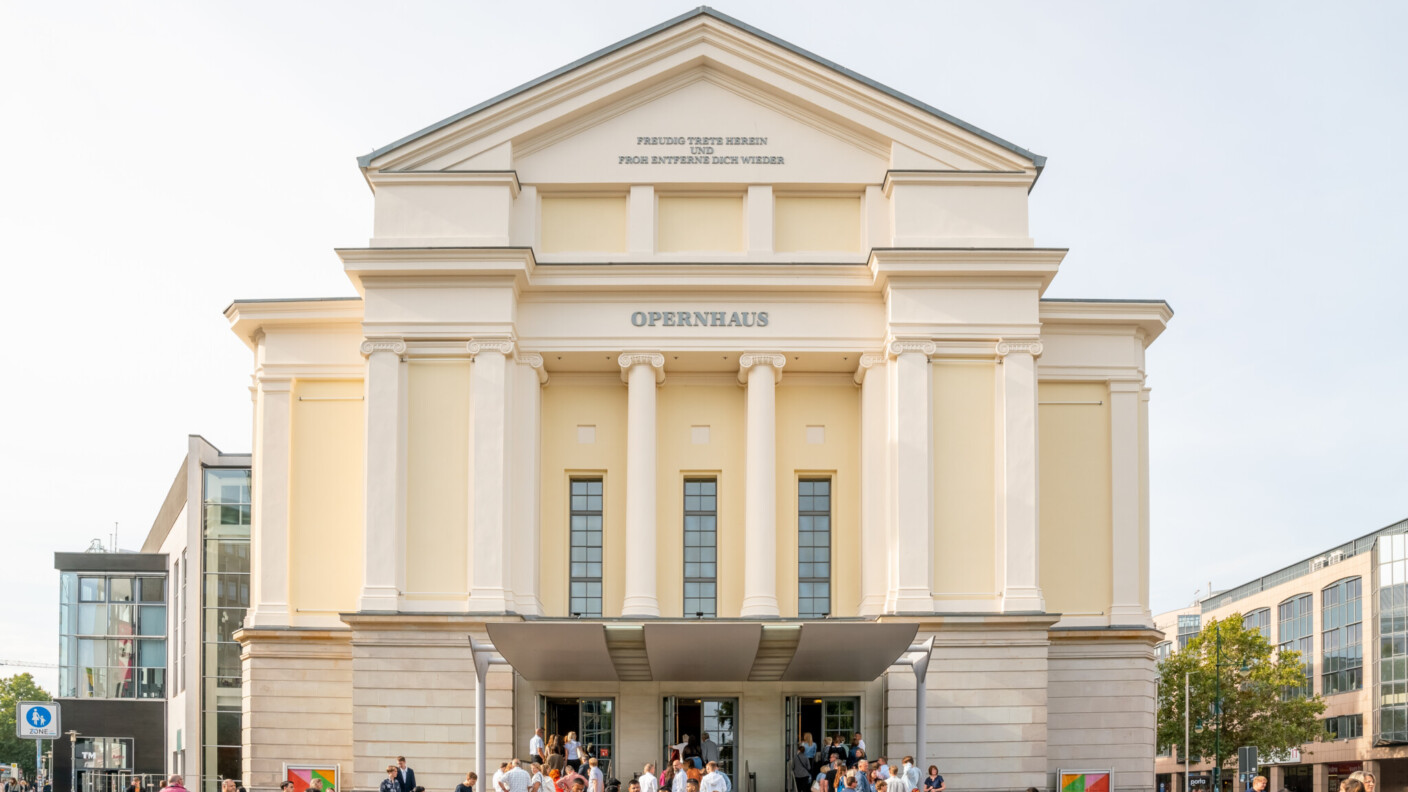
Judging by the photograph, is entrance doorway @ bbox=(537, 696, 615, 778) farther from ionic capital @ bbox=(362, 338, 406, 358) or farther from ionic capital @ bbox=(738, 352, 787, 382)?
ionic capital @ bbox=(362, 338, 406, 358)

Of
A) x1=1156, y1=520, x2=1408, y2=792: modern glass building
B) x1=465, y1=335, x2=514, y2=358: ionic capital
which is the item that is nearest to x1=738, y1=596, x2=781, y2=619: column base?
x1=465, y1=335, x2=514, y2=358: ionic capital

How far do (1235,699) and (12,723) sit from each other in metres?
103

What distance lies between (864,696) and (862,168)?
12800mm

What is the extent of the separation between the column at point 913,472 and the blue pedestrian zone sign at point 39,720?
17899 mm

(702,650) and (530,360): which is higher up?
(530,360)

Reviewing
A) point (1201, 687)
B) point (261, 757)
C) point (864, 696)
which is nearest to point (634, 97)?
point (864, 696)

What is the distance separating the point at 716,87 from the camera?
3816cm

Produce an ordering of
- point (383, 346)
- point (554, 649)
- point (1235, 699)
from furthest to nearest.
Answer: point (1235, 699) → point (383, 346) → point (554, 649)

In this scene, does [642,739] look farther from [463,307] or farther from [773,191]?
[773,191]

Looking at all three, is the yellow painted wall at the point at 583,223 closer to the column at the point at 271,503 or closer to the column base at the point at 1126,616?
the column at the point at 271,503

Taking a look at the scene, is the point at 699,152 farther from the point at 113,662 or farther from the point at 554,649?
the point at 113,662

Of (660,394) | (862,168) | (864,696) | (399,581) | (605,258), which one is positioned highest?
(862,168)

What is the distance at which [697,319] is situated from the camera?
3709cm

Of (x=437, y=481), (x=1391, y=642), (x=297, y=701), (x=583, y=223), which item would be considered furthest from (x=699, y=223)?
(x=1391, y=642)
